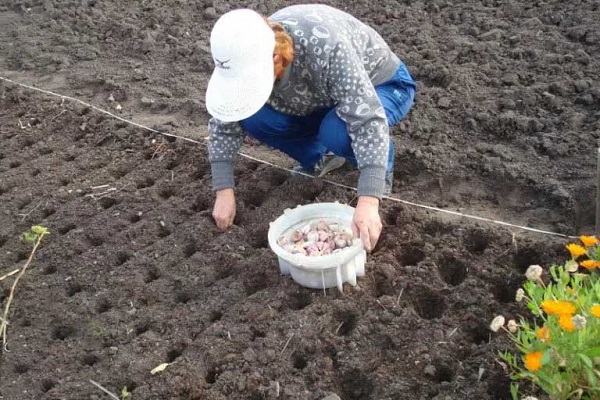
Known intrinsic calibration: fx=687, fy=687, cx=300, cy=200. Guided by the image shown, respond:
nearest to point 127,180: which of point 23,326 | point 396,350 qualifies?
point 23,326

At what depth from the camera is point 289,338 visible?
2.52m

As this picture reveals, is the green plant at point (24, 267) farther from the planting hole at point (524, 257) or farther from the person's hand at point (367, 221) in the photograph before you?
the planting hole at point (524, 257)

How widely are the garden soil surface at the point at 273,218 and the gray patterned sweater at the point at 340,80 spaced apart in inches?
19.2

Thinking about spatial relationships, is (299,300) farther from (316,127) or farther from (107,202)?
(107,202)

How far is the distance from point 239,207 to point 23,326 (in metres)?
1.04

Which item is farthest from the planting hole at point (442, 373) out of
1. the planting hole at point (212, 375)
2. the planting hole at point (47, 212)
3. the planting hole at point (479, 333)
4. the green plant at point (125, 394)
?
the planting hole at point (47, 212)

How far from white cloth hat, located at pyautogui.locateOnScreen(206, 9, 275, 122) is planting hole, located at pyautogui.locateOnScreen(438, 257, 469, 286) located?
1025mm

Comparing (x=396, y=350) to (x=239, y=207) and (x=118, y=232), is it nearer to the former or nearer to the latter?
(x=239, y=207)

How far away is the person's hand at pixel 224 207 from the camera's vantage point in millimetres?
2891

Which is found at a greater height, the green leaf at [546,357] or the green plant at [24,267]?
the green leaf at [546,357]

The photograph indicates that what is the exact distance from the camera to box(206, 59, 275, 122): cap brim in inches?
90.8

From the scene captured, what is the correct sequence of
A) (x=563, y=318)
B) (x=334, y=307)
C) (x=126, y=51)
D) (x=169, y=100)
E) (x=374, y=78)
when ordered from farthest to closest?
(x=126, y=51)
(x=169, y=100)
(x=374, y=78)
(x=334, y=307)
(x=563, y=318)

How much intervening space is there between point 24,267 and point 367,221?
154 centimetres

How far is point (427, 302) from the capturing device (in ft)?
8.67
